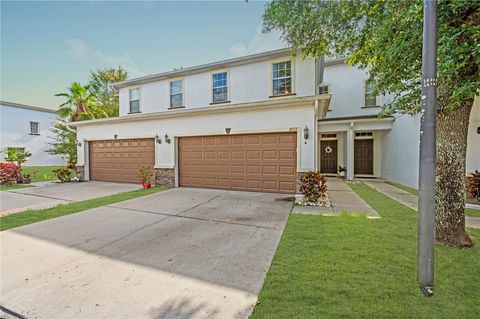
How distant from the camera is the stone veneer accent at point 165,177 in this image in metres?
9.84

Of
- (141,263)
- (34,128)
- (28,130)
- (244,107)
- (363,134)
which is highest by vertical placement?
(34,128)

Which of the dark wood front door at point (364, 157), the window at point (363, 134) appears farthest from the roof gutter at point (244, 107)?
the dark wood front door at point (364, 157)

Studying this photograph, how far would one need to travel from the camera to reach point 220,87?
1070 centimetres

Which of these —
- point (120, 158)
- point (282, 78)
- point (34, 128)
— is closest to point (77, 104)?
point (120, 158)

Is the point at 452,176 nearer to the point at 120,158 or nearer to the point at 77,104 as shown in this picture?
the point at 120,158

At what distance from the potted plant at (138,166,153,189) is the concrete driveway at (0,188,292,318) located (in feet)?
13.3

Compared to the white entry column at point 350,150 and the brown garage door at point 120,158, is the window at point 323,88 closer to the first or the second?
the white entry column at point 350,150

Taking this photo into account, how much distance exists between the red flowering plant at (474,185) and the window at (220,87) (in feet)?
30.6

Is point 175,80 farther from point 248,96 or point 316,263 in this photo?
point 316,263

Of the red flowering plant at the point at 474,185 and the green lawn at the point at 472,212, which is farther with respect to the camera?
the red flowering plant at the point at 474,185

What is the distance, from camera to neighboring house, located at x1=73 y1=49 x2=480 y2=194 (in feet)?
25.9

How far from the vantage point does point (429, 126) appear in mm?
2275

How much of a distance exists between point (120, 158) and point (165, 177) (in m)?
3.33

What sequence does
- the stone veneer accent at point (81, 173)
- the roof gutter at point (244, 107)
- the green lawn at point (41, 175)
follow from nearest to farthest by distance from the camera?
the roof gutter at point (244, 107) → the stone veneer accent at point (81, 173) → the green lawn at point (41, 175)
